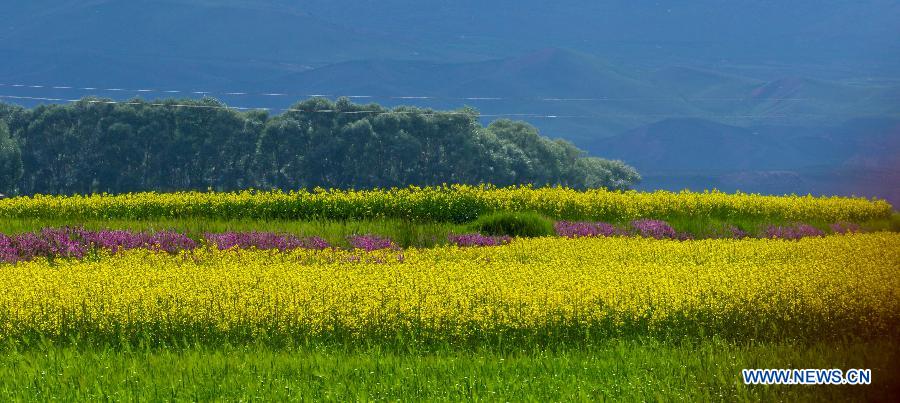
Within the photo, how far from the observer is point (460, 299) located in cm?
1362

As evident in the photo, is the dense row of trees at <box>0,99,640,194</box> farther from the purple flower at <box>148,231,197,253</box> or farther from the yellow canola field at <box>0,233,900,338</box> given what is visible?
the yellow canola field at <box>0,233,900,338</box>

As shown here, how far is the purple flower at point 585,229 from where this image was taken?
25.2m

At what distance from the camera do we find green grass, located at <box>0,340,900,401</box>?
10.0 metres

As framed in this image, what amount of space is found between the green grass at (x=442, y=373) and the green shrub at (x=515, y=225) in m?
12.3

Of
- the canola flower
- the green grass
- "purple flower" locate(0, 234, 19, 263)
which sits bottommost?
the green grass

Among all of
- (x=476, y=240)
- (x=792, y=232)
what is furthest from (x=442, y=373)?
(x=792, y=232)

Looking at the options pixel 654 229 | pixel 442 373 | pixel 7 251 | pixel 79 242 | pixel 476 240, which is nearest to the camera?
pixel 442 373

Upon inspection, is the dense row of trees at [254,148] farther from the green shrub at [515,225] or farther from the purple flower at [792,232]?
A: the green shrub at [515,225]

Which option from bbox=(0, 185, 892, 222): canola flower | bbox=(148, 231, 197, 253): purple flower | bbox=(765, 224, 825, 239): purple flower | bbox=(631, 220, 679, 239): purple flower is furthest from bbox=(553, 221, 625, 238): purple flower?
bbox=(148, 231, 197, 253): purple flower

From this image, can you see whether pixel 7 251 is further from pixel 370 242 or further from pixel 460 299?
pixel 460 299

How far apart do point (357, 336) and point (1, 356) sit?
166 inches

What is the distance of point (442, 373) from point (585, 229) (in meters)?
14.9

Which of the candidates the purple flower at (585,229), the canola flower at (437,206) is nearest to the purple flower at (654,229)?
the purple flower at (585,229)

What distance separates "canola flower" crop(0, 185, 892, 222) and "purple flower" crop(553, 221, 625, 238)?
2.40m
